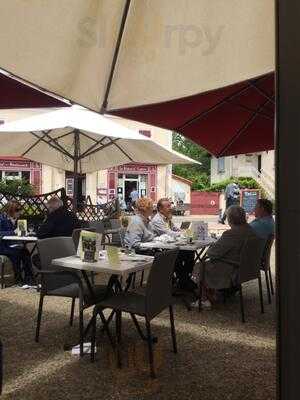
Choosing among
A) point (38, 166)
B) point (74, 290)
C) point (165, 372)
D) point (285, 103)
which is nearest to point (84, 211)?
point (74, 290)

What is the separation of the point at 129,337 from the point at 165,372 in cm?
92

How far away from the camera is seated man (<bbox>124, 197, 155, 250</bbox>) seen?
631 centimetres

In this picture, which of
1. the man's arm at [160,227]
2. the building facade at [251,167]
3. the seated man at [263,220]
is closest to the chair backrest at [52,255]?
the man's arm at [160,227]

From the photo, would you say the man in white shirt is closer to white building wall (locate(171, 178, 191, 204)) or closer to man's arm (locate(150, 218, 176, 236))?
man's arm (locate(150, 218, 176, 236))

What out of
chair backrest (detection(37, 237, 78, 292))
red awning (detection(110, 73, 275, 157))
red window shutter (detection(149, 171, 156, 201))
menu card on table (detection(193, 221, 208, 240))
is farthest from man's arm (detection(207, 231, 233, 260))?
red window shutter (detection(149, 171, 156, 201))

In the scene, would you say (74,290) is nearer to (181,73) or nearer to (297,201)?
(181,73)

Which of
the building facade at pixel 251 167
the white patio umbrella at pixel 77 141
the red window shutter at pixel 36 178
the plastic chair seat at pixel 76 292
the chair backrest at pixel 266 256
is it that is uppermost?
the building facade at pixel 251 167

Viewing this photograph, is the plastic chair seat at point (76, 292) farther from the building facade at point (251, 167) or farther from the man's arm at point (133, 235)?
the building facade at point (251, 167)

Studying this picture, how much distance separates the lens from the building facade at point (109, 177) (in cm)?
2995

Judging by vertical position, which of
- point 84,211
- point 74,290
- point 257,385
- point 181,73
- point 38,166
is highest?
point 38,166

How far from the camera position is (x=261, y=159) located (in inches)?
1679

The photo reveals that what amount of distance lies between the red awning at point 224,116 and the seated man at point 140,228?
3.94 feet

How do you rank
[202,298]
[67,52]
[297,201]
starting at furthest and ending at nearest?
[202,298], [67,52], [297,201]

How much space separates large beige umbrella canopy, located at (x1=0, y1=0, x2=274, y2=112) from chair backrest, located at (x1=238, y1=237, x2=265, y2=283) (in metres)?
2.65
